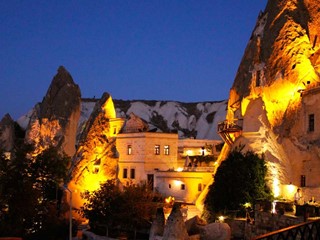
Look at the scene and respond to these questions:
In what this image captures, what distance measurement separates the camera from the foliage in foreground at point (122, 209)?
31.7 meters

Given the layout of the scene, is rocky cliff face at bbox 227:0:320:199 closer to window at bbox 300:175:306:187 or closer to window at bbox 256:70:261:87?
window at bbox 256:70:261:87

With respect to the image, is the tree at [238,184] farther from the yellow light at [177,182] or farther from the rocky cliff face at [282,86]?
the yellow light at [177,182]

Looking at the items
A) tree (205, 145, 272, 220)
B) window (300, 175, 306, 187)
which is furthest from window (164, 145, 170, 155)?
window (300, 175, 306, 187)

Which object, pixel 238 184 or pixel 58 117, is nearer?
pixel 238 184

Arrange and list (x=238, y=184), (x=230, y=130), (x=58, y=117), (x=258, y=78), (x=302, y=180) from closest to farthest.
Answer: (x=238, y=184), (x=302, y=180), (x=258, y=78), (x=230, y=130), (x=58, y=117)

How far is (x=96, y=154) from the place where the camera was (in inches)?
1939

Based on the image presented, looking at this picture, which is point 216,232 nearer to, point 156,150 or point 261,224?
point 261,224

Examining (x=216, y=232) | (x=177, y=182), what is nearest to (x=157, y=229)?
(x=216, y=232)

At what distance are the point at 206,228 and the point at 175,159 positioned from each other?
70.3ft

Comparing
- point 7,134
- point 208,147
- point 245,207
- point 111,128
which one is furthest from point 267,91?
point 7,134

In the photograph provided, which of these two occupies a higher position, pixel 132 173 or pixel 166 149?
pixel 166 149

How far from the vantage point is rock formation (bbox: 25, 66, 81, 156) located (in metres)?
58.1

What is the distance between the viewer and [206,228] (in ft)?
75.8

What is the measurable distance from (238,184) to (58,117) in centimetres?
3457
